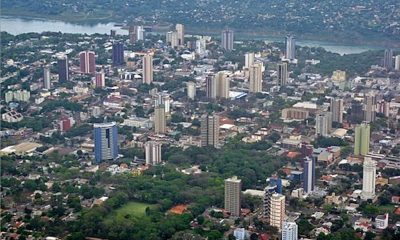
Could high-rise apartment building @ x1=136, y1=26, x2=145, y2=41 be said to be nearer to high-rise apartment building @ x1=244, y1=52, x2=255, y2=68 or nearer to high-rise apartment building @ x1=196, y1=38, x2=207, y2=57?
high-rise apartment building @ x1=196, y1=38, x2=207, y2=57

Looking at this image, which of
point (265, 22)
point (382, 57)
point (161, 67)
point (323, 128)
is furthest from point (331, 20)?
point (323, 128)

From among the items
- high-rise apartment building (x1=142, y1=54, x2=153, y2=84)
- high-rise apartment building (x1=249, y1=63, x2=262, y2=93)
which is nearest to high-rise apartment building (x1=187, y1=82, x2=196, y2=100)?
high-rise apartment building (x1=249, y1=63, x2=262, y2=93)

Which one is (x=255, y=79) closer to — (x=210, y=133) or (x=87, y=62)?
(x=87, y=62)

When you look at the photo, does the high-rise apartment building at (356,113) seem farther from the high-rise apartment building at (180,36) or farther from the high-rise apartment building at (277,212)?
the high-rise apartment building at (180,36)

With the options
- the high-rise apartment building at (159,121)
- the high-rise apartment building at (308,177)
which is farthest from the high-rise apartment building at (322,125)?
the high-rise apartment building at (308,177)

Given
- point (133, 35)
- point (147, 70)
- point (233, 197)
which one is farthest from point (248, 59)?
point (233, 197)
